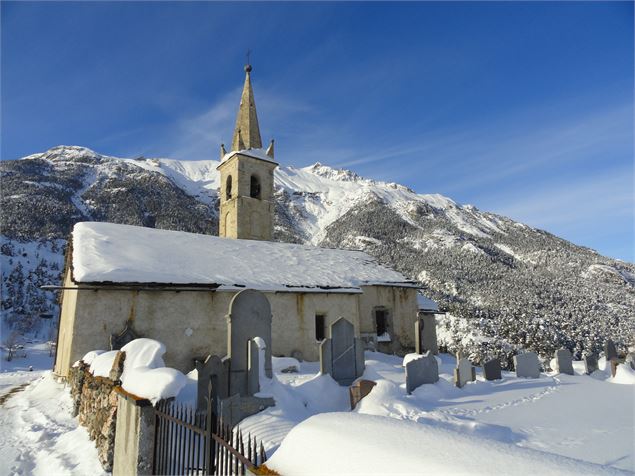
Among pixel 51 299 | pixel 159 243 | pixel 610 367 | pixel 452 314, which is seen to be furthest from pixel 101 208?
pixel 610 367

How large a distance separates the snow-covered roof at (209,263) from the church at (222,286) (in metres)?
0.05

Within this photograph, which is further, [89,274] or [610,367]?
[610,367]

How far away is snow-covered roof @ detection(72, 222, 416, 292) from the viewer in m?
15.9

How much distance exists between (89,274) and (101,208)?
11120 centimetres

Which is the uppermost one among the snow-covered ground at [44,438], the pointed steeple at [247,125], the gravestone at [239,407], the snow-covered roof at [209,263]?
the pointed steeple at [247,125]

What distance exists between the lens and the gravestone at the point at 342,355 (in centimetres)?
1215

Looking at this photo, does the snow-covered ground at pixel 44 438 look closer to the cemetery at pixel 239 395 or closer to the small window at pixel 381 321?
the cemetery at pixel 239 395

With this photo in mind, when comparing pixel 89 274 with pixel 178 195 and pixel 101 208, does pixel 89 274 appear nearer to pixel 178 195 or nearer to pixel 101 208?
pixel 101 208

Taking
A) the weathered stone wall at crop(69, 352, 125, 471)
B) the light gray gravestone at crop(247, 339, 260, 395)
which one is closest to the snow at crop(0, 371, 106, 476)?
the weathered stone wall at crop(69, 352, 125, 471)

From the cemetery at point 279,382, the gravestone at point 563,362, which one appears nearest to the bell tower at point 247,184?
the cemetery at point 279,382

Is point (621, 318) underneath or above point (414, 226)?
underneath

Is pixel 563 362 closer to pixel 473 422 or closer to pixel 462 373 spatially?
pixel 462 373

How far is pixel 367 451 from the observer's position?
2.49m

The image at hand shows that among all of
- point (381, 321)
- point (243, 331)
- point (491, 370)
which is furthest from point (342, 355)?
point (381, 321)
